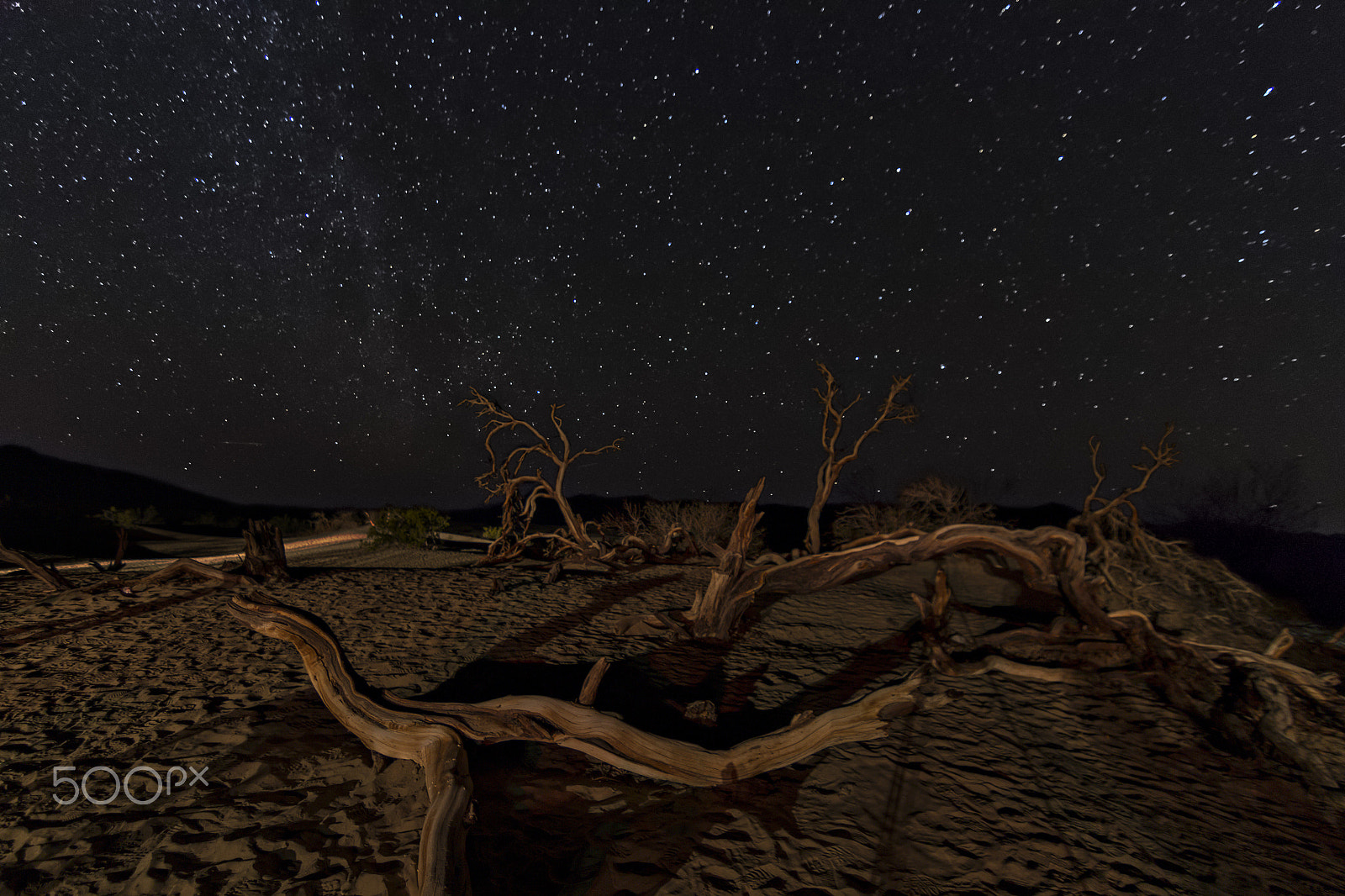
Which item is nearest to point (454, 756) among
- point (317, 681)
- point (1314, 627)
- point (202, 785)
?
point (317, 681)

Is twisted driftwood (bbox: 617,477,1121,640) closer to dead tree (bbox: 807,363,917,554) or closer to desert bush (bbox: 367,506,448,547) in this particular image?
dead tree (bbox: 807,363,917,554)

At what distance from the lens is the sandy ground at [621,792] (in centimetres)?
260

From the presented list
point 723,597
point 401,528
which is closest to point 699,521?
point 401,528

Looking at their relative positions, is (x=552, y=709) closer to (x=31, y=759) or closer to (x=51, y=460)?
(x=31, y=759)

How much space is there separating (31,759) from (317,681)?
1.78 metres

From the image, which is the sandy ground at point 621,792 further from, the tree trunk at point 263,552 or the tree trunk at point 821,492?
the tree trunk at point 821,492

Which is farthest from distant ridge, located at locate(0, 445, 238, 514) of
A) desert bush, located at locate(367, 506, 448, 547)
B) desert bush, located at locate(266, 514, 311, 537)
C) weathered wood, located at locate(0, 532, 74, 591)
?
weathered wood, located at locate(0, 532, 74, 591)

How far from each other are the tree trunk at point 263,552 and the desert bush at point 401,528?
683 centimetres

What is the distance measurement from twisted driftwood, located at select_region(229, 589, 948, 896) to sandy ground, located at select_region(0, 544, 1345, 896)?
8.8 inches

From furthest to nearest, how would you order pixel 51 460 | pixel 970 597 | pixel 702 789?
pixel 51 460 → pixel 970 597 → pixel 702 789

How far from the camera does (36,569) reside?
7547mm

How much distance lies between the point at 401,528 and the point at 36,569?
8968mm

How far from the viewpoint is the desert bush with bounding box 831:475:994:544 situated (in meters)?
18.4

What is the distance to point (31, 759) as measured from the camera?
324cm
